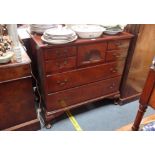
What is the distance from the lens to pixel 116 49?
5.24ft

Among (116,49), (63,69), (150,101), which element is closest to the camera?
(150,101)

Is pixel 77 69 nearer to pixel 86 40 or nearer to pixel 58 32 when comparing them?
pixel 86 40

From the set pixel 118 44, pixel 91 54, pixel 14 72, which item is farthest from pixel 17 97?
pixel 118 44

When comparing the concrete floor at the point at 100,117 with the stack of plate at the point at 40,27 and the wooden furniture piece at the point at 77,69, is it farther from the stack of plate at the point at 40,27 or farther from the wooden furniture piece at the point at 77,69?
the stack of plate at the point at 40,27

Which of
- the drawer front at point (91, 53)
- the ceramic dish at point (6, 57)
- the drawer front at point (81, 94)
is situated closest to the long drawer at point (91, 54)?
the drawer front at point (91, 53)

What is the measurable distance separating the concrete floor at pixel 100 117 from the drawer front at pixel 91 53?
2.03 feet

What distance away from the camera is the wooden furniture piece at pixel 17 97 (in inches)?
48.4

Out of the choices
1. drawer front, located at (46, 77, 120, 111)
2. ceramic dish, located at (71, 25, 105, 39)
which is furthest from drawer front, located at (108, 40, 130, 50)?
drawer front, located at (46, 77, 120, 111)

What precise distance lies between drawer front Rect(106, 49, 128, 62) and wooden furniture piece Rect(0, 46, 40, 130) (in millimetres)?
751

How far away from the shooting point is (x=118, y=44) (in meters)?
1.58

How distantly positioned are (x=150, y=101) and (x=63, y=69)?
79 cm
